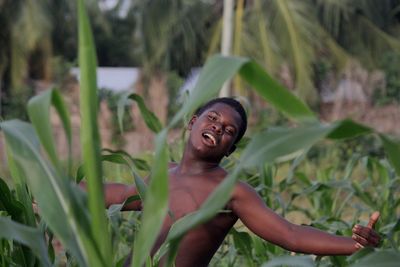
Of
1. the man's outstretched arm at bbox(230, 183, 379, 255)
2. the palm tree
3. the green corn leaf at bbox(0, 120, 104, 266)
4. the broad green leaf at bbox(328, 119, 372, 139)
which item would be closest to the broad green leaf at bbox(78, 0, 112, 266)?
the green corn leaf at bbox(0, 120, 104, 266)

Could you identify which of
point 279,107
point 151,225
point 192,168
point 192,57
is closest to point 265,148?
point 279,107

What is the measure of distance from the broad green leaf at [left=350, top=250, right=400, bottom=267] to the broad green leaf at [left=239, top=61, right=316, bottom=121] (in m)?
0.28

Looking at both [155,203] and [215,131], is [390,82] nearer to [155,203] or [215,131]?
[215,131]

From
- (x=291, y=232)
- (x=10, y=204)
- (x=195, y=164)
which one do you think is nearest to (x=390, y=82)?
(x=195, y=164)

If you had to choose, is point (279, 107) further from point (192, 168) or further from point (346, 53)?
point (346, 53)

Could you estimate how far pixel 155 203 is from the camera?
1611mm

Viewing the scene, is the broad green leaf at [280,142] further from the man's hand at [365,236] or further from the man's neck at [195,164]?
the man's neck at [195,164]

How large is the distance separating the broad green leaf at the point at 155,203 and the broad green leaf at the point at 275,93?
0.15 metres

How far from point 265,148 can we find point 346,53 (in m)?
18.6

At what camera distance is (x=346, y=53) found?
19891 mm

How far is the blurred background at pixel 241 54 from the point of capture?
55.6 ft

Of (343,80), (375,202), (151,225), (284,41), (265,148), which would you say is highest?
(265,148)

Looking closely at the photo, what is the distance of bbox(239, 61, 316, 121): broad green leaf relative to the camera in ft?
5.01

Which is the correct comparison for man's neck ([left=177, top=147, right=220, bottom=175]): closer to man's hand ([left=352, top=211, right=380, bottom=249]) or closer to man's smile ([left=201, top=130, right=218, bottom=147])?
man's smile ([left=201, top=130, right=218, bottom=147])
